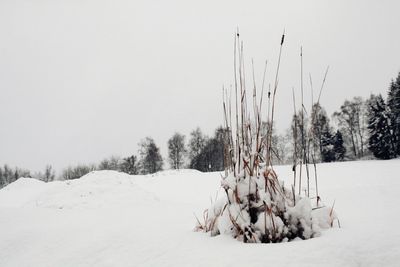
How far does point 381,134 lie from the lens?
26.0 m

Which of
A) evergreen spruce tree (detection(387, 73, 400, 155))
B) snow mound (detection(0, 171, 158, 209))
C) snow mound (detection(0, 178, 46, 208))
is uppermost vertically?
evergreen spruce tree (detection(387, 73, 400, 155))

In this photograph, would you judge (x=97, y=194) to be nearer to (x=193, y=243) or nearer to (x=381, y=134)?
Result: (x=193, y=243)

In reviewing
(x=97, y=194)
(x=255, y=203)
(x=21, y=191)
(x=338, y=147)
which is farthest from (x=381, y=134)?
(x=255, y=203)

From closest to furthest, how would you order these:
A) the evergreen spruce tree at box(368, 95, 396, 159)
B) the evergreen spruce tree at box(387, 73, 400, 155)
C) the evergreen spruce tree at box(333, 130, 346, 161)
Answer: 1. the evergreen spruce tree at box(368, 95, 396, 159)
2. the evergreen spruce tree at box(387, 73, 400, 155)
3. the evergreen spruce tree at box(333, 130, 346, 161)

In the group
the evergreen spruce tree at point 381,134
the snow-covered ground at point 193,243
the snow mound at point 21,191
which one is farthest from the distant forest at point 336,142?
the snow-covered ground at point 193,243

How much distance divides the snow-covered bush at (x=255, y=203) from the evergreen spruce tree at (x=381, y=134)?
91.9 ft

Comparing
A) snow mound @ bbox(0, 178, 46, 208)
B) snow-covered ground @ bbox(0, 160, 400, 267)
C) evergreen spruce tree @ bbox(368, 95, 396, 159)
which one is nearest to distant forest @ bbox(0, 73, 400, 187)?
evergreen spruce tree @ bbox(368, 95, 396, 159)

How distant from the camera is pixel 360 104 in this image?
36.5 metres

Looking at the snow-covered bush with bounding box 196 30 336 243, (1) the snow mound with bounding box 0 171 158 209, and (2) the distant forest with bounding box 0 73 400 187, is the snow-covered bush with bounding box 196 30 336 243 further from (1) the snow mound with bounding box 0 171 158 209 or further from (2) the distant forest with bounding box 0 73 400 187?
(2) the distant forest with bounding box 0 73 400 187

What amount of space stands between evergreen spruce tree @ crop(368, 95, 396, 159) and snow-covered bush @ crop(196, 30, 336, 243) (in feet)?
91.9

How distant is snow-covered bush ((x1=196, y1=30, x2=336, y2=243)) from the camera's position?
178cm

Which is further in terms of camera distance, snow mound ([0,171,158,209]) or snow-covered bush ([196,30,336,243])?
snow mound ([0,171,158,209])

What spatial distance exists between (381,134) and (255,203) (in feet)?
94.0

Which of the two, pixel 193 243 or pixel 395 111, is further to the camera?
pixel 395 111
